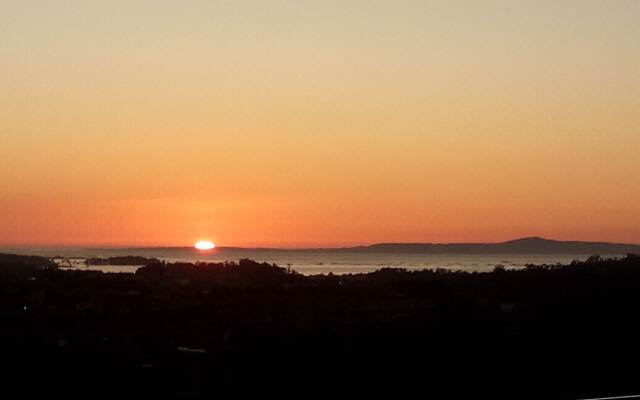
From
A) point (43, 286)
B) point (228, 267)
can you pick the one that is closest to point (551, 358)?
point (43, 286)

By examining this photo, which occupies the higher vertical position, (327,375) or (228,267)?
(228,267)

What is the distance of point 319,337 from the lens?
15.0 m

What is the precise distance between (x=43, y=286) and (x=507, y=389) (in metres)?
9.29

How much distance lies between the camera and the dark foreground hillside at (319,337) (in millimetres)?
12945

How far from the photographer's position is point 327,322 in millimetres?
16047

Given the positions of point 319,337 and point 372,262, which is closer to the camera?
point 319,337

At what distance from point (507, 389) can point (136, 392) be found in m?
4.47

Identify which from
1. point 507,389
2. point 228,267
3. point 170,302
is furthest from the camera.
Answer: point 228,267

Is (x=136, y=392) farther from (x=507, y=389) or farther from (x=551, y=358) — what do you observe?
(x=551, y=358)

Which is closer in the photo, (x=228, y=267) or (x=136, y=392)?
(x=136, y=392)

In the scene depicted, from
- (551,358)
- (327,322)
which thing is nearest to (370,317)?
(327,322)

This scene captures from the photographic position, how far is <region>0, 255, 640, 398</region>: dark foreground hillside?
12945 mm

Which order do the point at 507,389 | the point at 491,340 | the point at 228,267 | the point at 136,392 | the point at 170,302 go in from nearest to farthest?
the point at 136,392
the point at 507,389
the point at 491,340
the point at 170,302
the point at 228,267

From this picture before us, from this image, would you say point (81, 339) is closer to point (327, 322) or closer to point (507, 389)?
point (327, 322)
